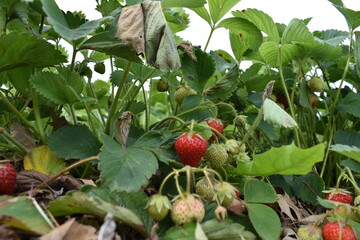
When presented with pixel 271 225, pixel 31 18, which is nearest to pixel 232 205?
pixel 271 225

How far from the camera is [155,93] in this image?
1.54 meters

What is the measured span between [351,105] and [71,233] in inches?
31.1

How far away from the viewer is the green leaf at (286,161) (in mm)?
636

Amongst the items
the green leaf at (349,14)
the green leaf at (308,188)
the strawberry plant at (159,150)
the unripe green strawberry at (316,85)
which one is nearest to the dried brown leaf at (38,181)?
the strawberry plant at (159,150)

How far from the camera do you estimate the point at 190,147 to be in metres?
0.68

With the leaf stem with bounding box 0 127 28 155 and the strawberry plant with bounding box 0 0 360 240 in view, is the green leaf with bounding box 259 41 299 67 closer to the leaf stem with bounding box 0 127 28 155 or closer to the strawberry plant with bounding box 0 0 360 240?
the strawberry plant with bounding box 0 0 360 240

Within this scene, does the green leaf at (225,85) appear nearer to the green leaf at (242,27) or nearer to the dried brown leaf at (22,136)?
the green leaf at (242,27)

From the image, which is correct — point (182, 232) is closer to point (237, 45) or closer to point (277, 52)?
point (277, 52)

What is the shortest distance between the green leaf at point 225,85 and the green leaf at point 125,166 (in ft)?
1.01

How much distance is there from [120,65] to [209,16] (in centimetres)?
23

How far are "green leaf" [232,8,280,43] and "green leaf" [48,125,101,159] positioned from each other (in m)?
0.47

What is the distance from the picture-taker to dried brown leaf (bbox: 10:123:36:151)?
820 millimetres

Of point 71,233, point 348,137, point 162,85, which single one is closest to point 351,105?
point 348,137

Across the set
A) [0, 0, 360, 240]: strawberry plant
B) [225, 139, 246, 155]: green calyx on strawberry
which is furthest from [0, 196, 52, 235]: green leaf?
[225, 139, 246, 155]: green calyx on strawberry
